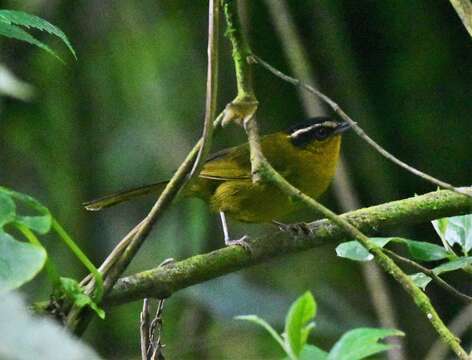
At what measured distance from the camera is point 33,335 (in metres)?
0.64

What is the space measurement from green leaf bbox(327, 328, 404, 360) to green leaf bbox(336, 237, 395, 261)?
654mm

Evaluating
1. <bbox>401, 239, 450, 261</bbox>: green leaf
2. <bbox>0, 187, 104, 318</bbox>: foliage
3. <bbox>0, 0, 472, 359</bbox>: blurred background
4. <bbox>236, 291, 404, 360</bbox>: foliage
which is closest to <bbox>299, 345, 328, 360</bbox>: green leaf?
<bbox>236, 291, 404, 360</bbox>: foliage

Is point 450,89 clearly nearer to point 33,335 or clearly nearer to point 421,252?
point 421,252

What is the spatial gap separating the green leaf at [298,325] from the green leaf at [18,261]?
330 mm

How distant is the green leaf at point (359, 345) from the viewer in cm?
104

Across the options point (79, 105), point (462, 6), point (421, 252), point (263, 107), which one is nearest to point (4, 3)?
point (79, 105)

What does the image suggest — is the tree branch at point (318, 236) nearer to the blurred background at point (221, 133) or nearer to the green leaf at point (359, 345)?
the green leaf at point (359, 345)

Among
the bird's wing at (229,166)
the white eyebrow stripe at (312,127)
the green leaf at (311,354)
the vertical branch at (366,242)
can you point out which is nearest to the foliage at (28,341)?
the green leaf at (311,354)

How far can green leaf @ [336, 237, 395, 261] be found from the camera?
172cm

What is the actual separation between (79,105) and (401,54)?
5.80 feet

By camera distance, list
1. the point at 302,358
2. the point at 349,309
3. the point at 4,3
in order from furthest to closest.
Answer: the point at 349,309, the point at 4,3, the point at 302,358

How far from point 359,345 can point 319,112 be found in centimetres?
382

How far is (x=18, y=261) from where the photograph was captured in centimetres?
92

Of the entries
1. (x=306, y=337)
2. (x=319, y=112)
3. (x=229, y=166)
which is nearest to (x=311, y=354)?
(x=306, y=337)
